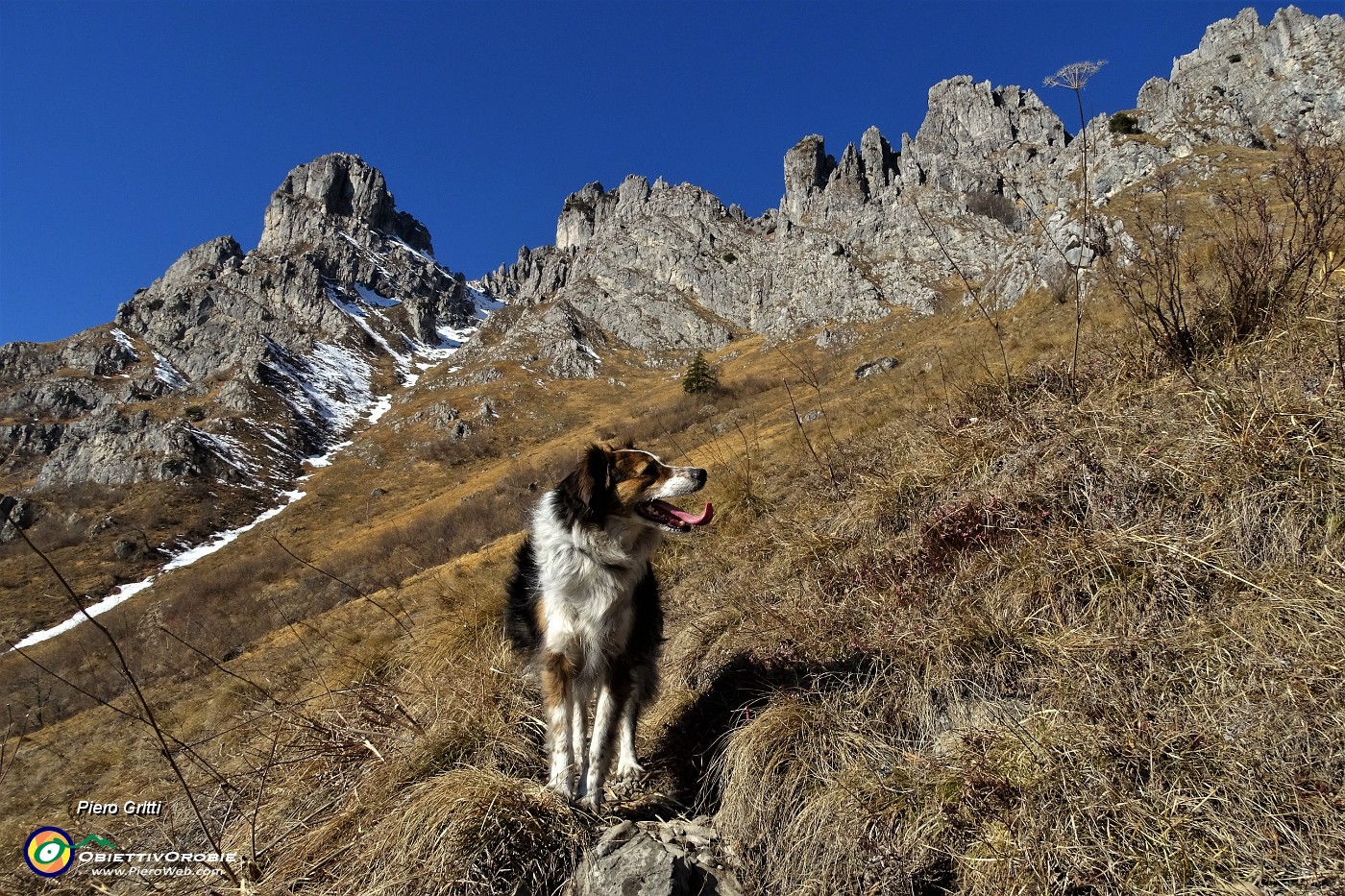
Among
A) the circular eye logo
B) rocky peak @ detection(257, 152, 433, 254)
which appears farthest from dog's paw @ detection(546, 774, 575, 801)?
rocky peak @ detection(257, 152, 433, 254)

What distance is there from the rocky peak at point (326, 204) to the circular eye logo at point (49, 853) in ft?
522

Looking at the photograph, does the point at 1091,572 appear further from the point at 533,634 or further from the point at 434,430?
the point at 434,430

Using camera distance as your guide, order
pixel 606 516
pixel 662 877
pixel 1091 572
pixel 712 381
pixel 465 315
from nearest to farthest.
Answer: pixel 662 877
pixel 1091 572
pixel 606 516
pixel 712 381
pixel 465 315

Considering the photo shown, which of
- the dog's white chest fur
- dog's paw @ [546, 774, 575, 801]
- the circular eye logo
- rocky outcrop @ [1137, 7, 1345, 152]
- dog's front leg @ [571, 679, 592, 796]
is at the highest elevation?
rocky outcrop @ [1137, 7, 1345, 152]

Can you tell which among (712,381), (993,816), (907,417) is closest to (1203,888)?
(993,816)

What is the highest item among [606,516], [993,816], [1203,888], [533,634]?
[606,516]

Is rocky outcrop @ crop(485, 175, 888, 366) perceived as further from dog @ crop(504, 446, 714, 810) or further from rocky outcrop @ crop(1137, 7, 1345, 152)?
dog @ crop(504, 446, 714, 810)

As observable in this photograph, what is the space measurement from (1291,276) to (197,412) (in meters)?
97.0

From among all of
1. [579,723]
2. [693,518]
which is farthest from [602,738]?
[693,518]

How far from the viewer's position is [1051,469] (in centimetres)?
414

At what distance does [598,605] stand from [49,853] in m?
3.62

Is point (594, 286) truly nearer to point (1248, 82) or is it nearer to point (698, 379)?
point (698, 379)

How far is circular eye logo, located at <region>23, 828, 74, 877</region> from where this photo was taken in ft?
11.4

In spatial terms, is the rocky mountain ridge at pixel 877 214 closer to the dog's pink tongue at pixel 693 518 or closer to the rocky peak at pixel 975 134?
the rocky peak at pixel 975 134
